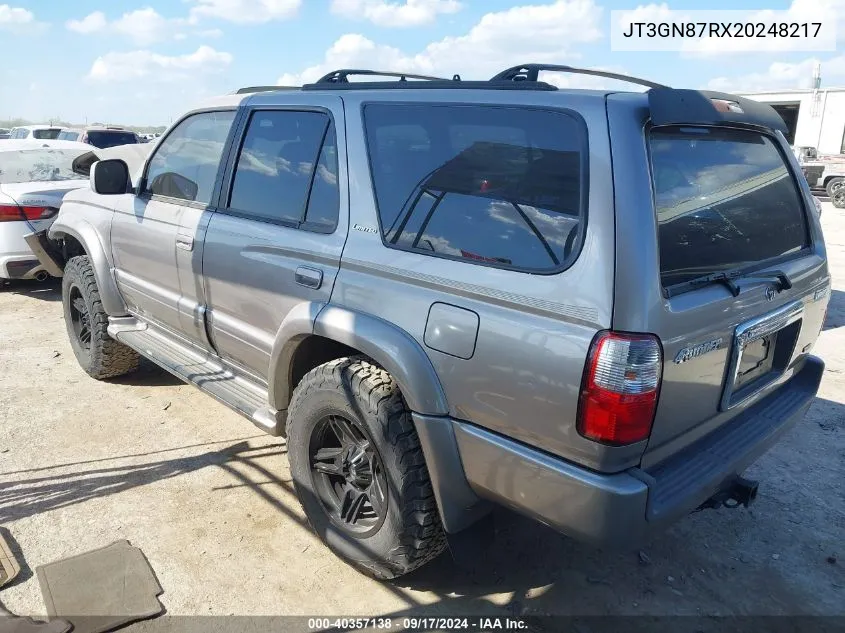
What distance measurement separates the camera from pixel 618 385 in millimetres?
1863

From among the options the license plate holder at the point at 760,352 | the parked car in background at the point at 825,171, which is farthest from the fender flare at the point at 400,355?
the parked car in background at the point at 825,171

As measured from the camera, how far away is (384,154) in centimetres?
258

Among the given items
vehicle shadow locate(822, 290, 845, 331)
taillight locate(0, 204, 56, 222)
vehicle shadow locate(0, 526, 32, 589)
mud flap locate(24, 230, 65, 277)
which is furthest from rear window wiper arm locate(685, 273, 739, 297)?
taillight locate(0, 204, 56, 222)

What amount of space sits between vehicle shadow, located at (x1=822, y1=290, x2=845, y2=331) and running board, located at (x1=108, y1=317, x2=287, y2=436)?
5727mm

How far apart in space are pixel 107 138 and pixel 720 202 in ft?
58.5

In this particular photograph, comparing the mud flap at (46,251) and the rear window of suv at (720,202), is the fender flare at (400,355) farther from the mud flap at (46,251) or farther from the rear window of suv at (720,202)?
the mud flap at (46,251)

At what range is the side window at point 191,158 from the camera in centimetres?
346

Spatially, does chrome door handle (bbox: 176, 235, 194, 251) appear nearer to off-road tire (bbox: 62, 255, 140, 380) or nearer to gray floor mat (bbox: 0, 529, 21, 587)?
off-road tire (bbox: 62, 255, 140, 380)

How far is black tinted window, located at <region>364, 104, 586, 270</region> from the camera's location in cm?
203

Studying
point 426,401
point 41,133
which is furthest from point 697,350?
point 41,133

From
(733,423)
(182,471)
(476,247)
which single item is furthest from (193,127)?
(733,423)

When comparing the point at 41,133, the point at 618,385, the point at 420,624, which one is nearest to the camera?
the point at 618,385

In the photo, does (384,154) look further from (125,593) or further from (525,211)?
(125,593)

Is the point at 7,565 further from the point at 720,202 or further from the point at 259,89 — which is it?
the point at 720,202
